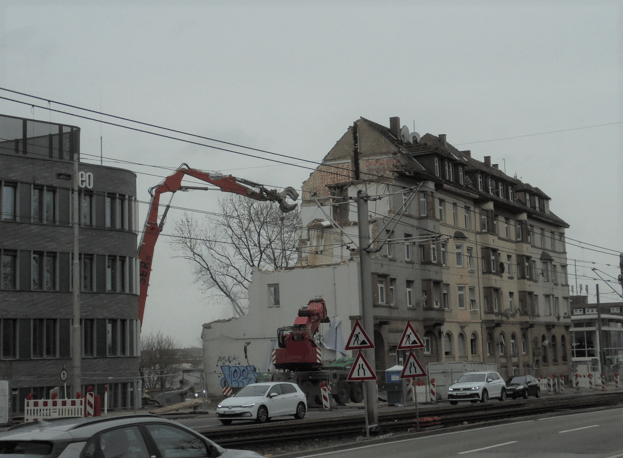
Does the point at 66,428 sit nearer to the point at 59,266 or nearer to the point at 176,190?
the point at 176,190

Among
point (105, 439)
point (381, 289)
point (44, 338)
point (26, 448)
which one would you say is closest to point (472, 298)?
point (381, 289)

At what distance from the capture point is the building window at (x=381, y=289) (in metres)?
51.9

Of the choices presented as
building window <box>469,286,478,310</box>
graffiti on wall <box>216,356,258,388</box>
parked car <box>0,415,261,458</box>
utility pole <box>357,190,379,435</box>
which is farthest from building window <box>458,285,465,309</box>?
parked car <box>0,415,261,458</box>

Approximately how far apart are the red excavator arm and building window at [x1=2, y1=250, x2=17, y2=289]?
6101 mm

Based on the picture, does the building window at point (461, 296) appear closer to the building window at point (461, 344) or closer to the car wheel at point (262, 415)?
the building window at point (461, 344)

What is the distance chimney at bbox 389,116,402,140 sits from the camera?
63.2 metres

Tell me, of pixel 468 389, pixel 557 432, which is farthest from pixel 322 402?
pixel 557 432

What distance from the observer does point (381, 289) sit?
52562 millimetres

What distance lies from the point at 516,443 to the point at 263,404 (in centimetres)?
1160

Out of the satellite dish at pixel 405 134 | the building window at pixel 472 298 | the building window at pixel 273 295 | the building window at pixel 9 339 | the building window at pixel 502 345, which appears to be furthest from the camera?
the building window at pixel 502 345

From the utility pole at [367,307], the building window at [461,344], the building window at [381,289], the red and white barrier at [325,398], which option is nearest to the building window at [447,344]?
the building window at [461,344]

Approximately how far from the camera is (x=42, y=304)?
4234cm

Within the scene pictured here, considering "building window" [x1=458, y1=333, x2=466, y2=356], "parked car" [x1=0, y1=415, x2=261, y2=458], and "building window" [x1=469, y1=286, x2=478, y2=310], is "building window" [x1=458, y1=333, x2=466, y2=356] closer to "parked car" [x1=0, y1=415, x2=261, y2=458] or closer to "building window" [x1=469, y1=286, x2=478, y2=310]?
"building window" [x1=469, y1=286, x2=478, y2=310]

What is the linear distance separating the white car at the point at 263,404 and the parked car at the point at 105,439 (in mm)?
18729
